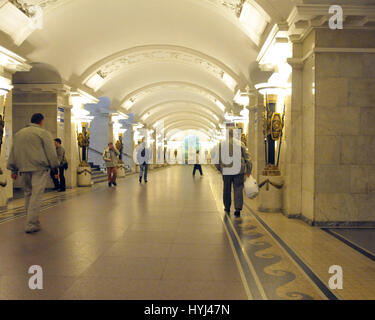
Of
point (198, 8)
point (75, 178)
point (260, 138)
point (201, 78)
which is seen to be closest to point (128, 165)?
point (201, 78)

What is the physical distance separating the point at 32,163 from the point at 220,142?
3.06 m

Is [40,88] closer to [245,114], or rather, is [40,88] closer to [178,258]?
[245,114]

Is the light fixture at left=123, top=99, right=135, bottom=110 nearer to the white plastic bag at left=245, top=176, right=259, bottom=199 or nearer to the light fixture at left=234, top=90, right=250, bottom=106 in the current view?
the light fixture at left=234, top=90, right=250, bottom=106

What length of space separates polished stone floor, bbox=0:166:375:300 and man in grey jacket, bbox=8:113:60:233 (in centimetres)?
37

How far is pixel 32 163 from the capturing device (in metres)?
4.67

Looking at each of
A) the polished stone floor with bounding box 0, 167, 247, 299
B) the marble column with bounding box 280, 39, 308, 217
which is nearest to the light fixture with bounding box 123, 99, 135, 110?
the polished stone floor with bounding box 0, 167, 247, 299

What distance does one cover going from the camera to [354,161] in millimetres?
5375

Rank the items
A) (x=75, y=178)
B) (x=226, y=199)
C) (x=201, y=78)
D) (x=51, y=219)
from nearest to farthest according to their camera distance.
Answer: (x=51, y=219) → (x=226, y=199) → (x=75, y=178) → (x=201, y=78)

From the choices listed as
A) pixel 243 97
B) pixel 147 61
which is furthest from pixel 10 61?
pixel 243 97

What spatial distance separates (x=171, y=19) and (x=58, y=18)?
9.33 ft

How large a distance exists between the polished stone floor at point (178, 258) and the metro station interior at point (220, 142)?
20 millimetres

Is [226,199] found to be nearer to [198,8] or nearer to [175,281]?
[175,281]

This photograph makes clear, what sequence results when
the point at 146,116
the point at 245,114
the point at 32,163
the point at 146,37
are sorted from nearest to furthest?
the point at 32,163, the point at 146,37, the point at 245,114, the point at 146,116

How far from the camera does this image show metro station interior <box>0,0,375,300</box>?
3.06m
